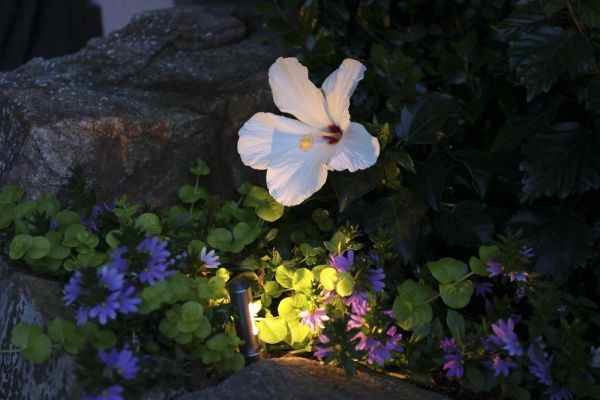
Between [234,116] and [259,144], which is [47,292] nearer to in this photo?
[259,144]

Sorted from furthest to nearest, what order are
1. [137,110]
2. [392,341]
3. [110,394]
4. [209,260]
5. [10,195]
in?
[137,110], [10,195], [209,260], [392,341], [110,394]

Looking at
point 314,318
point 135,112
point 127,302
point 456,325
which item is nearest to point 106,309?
point 127,302

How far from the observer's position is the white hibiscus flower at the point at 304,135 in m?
1.48

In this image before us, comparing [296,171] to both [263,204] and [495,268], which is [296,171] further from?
[495,268]

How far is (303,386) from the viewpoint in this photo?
4.61 feet

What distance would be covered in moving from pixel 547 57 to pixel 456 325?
0.53 meters

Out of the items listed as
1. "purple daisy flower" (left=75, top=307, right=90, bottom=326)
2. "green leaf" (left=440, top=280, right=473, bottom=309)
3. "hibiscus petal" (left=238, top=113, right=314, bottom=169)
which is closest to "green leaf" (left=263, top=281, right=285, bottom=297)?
"hibiscus petal" (left=238, top=113, right=314, bottom=169)

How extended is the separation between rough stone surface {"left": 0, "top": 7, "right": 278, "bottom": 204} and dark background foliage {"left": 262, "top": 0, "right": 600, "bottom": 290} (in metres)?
0.38

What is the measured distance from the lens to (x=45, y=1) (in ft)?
13.4

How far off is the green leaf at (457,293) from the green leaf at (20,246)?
804mm

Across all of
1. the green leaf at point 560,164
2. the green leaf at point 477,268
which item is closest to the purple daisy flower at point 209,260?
the green leaf at point 477,268

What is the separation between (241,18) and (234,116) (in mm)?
610

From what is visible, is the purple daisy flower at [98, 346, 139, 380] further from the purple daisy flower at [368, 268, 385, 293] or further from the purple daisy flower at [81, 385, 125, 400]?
the purple daisy flower at [368, 268, 385, 293]

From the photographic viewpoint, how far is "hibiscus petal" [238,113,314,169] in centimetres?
159
